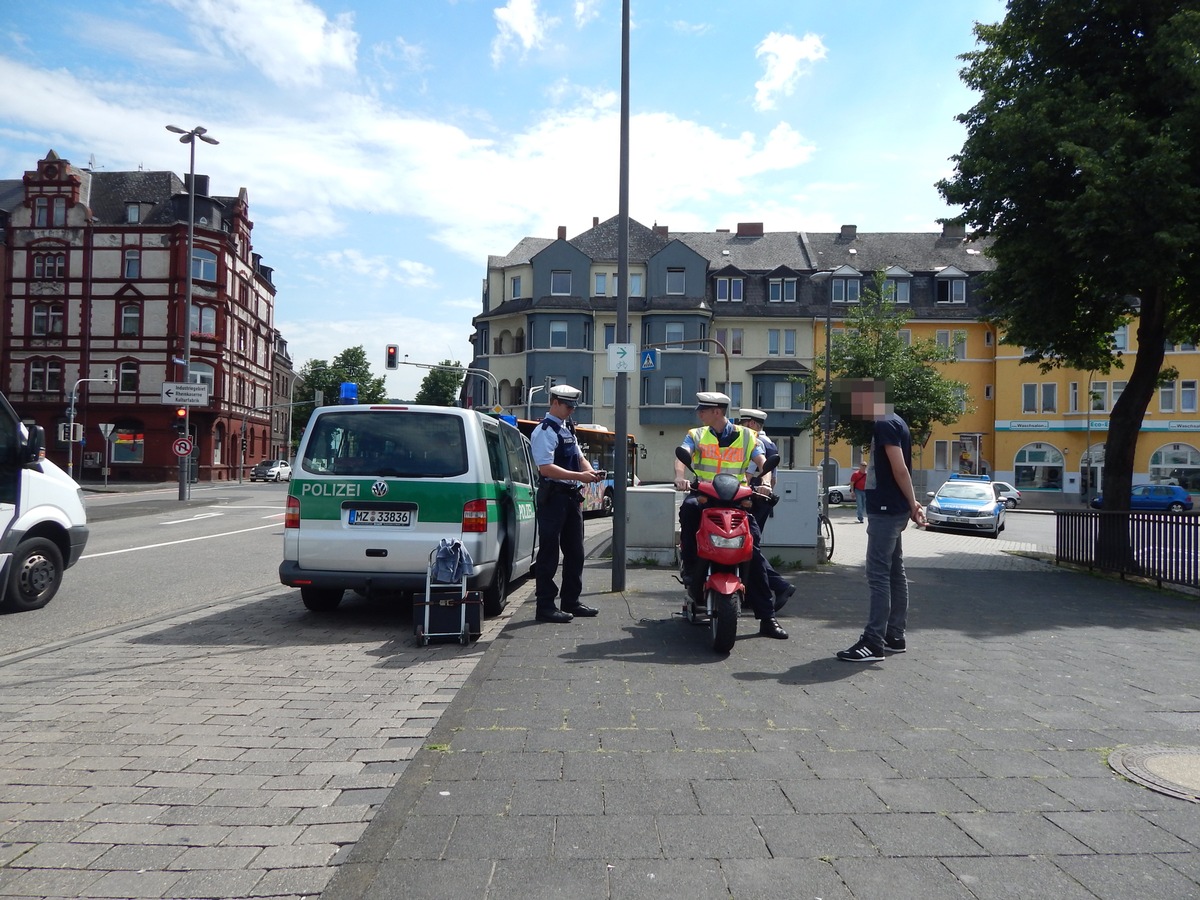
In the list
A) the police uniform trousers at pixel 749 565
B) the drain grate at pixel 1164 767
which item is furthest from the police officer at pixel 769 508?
the drain grate at pixel 1164 767

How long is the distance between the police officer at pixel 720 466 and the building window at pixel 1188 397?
5362 cm

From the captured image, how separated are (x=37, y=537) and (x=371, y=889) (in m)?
7.54

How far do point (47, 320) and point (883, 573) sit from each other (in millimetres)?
65601

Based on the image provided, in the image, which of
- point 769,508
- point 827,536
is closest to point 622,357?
point 769,508

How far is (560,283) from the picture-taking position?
56.0m

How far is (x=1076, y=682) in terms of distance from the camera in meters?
6.05

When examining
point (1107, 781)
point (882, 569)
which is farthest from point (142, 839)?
point (882, 569)

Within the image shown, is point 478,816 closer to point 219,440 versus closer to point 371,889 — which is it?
point 371,889

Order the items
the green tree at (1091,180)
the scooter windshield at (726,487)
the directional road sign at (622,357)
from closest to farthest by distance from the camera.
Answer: the scooter windshield at (726,487), the directional road sign at (622,357), the green tree at (1091,180)

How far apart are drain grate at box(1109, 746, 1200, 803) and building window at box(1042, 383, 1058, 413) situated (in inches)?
2136

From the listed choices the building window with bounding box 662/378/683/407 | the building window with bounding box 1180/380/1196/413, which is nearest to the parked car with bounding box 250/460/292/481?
the building window with bounding box 662/378/683/407

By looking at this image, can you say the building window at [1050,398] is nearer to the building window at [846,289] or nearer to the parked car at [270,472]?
the building window at [846,289]

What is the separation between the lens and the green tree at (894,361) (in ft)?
133

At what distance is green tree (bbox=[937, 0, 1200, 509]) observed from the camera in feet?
42.2
